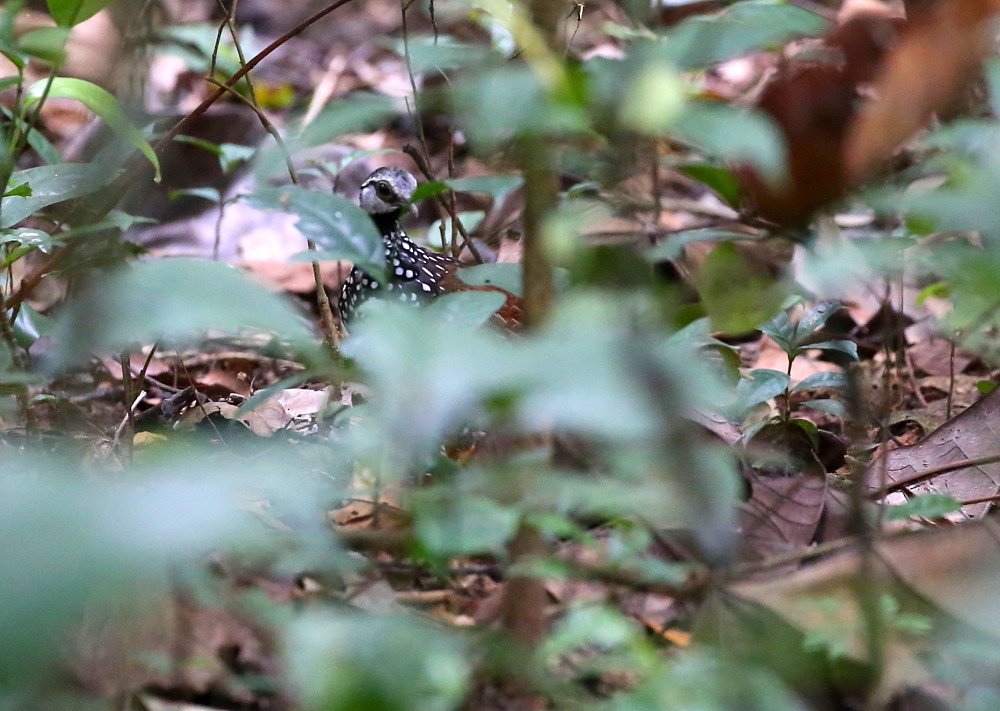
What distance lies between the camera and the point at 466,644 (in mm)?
1109

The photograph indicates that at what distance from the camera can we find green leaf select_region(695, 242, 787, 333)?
52.7 inches

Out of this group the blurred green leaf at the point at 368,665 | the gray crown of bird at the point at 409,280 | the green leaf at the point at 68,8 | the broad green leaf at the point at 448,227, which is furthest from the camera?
the broad green leaf at the point at 448,227

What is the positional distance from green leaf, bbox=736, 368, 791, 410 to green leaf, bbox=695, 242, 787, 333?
0.73 meters

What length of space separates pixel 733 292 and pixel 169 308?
76 centimetres

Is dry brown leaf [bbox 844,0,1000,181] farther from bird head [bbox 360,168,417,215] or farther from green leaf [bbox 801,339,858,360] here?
bird head [bbox 360,168,417,215]

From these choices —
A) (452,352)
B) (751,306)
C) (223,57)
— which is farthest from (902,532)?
(223,57)

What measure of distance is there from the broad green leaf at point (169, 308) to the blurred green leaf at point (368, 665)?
300 millimetres

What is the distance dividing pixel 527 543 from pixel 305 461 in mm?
587

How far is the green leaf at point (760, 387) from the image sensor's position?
2117 mm

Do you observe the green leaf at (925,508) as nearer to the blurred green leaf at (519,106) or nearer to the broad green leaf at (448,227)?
the blurred green leaf at (519,106)

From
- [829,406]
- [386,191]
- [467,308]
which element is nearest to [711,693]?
[467,308]

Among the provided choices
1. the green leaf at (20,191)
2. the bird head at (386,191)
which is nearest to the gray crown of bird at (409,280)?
the bird head at (386,191)

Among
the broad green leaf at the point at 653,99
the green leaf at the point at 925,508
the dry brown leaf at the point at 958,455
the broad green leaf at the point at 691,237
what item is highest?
the broad green leaf at the point at 653,99

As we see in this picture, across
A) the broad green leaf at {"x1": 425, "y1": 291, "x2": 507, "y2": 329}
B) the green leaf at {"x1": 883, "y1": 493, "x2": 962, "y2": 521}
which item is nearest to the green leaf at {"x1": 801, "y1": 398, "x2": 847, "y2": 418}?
the green leaf at {"x1": 883, "y1": 493, "x2": 962, "y2": 521}
